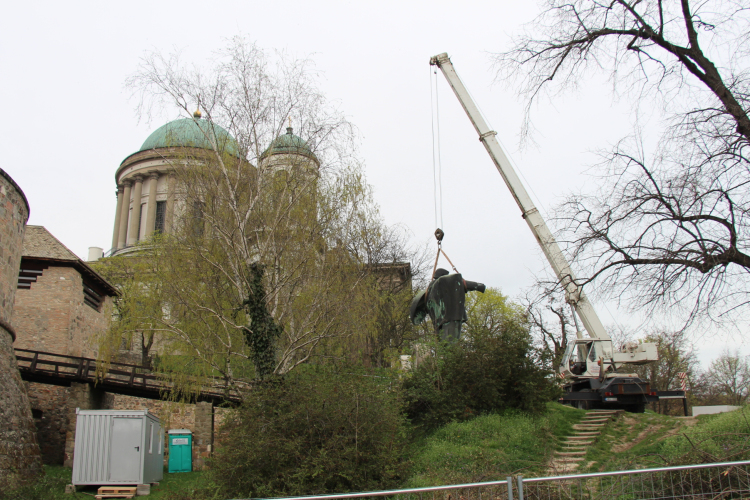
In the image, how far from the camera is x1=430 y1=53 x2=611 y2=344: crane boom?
17.4 m

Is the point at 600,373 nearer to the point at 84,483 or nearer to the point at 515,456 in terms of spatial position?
the point at 515,456

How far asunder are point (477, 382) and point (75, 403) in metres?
15.7

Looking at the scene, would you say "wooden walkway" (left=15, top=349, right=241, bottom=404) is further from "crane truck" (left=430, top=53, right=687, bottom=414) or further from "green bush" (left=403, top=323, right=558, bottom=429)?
"crane truck" (left=430, top=53, right=687, bottom=414)

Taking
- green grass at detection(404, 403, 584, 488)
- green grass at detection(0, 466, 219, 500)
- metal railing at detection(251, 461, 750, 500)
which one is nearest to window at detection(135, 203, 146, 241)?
green grass at detection(0, 466, 219, 500)

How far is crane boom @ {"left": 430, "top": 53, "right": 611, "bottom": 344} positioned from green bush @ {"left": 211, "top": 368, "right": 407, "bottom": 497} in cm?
814

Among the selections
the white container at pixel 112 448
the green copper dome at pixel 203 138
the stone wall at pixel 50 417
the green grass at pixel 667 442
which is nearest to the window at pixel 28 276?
the stone wall at pixel 50 417

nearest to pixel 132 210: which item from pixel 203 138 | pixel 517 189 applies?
pixel 203 138

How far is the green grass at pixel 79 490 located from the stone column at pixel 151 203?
91.8ft

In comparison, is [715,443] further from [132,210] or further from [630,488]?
[132,210]

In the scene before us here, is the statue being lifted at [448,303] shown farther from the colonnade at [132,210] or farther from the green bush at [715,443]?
the colonnade at [132,210]

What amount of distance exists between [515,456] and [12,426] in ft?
39.5

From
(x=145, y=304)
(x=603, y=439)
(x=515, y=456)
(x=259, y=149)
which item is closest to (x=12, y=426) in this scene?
(x=145, y=304)

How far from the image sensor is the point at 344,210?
14.9 m

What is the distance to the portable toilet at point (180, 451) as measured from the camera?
21781 mm
